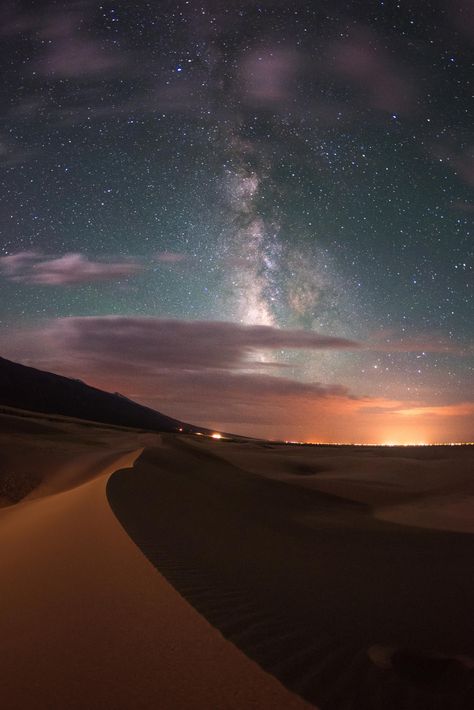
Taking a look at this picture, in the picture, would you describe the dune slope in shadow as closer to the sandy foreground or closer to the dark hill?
the sandy foreground

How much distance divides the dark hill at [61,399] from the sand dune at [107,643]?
11326cm

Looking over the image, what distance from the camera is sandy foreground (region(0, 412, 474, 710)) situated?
2518 mm

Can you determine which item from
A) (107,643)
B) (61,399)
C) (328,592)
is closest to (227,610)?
(107,643)

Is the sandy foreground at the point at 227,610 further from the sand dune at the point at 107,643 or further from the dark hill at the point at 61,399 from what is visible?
the dark hill at the point at 61,399

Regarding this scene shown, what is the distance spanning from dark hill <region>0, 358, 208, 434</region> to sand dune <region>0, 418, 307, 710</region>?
11326cm

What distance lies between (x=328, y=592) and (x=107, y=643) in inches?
107

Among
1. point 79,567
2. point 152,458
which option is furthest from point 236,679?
point 152,458

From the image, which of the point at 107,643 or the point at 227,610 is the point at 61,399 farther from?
the point at 107,643

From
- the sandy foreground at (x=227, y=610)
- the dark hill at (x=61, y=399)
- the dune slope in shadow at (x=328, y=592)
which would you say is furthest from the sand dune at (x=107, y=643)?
the dark hill at (x=61, y=399)

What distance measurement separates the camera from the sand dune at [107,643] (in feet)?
7.81

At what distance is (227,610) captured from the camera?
3699mm

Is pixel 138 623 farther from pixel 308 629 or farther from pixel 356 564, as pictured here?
pixel 356 564

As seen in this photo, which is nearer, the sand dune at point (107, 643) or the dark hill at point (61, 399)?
the sand dune at point (107, 643)

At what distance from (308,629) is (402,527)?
7.26 metres
